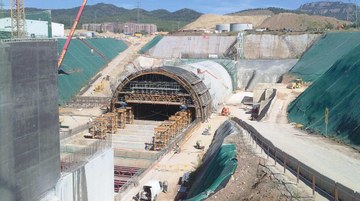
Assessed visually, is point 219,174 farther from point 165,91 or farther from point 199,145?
point 165,91

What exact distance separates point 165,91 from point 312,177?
24262mm

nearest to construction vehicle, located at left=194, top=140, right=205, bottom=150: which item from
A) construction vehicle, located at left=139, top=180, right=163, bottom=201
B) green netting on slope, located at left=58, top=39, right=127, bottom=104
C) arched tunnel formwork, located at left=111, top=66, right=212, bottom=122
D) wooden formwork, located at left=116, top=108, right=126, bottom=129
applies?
arched tunnel formwork, located at left=111, top=66, right=212, bottom=122

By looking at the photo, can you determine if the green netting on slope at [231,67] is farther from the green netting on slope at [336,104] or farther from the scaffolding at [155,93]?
the green netting on slope at [336,104]

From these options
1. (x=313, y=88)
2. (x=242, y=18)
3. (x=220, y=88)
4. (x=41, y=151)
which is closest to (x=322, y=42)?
(x=220, y=88)

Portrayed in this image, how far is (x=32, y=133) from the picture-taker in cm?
1328

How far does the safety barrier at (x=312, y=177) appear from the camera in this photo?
12.3 m

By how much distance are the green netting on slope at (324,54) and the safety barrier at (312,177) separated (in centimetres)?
2883

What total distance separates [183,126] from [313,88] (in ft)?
35.5

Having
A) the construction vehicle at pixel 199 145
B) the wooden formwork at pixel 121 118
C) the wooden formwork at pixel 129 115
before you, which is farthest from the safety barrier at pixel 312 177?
the wooden formwork at pixel 129 115

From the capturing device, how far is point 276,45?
6575 cm

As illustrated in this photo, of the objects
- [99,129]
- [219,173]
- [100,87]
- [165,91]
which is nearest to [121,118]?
[99,129]

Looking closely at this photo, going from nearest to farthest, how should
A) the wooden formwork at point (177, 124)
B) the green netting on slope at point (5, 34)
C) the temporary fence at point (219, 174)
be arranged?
the green netting on slope at point (5, 34) → the temporary fence at point (219, 174) → the wooden formwork at point (177, 124)

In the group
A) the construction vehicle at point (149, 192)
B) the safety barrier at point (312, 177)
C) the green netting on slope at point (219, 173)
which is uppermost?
the safety barrier at point (312, 177)

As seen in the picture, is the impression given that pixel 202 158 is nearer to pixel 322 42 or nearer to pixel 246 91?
pixel 246 91
